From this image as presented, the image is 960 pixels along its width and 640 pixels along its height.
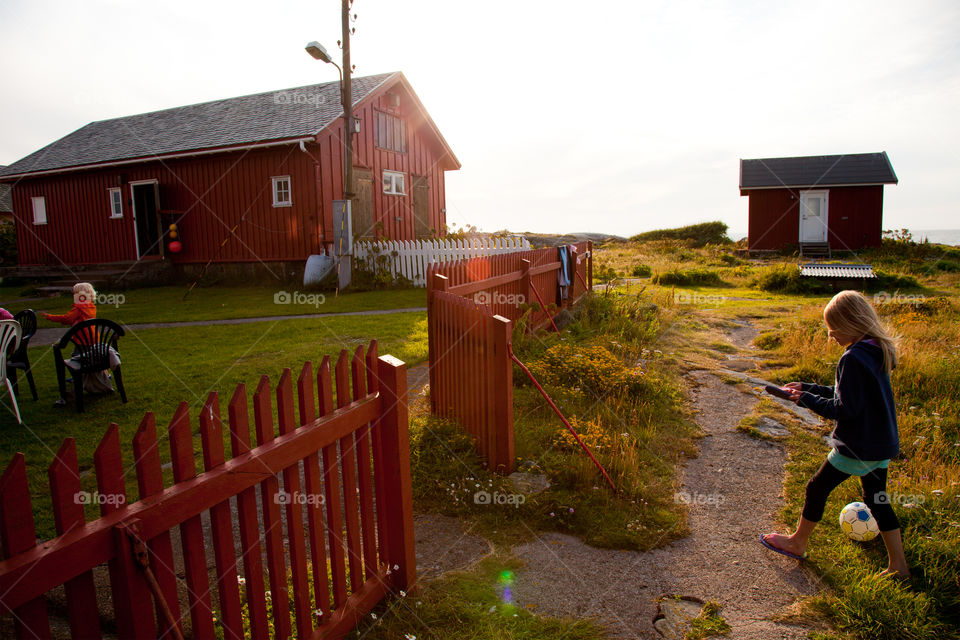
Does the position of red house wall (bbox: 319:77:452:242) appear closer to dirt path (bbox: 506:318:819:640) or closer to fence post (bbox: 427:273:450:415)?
fence post (bbox: 427:273:450:415)

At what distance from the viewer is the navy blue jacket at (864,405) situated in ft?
11.0

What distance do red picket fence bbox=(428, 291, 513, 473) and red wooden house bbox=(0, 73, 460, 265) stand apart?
13539 millimetres

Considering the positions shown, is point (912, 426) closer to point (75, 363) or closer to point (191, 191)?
point (75, 363)

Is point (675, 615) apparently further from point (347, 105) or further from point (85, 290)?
point (347, 105)

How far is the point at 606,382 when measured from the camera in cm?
639

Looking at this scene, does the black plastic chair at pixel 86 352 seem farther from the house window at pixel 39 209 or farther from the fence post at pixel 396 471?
the house window at pixel 39 209

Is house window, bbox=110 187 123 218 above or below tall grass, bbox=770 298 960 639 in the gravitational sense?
above

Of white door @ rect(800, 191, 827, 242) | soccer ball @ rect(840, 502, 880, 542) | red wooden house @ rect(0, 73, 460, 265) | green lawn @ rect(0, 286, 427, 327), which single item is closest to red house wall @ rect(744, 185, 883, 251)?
white door @ rect(800, 191, 827, 242)

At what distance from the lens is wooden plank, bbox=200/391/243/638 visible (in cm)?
210

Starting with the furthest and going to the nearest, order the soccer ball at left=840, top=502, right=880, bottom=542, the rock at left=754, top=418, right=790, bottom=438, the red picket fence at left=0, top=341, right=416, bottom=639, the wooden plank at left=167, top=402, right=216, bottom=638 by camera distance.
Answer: the rock at left=754, top=418, right=790, bottom=438
the soccer ball at left=840, top=502, right=880, bottom=542
the wooden plank at left=167, top=402, right=216, bottom=638
the red picket fence at left=0, top=341, right=416, bottom=639

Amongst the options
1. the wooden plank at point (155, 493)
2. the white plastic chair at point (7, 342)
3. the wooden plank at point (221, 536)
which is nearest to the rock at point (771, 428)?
the wooden plank at point (221, 536)

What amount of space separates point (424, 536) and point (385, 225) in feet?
57.3

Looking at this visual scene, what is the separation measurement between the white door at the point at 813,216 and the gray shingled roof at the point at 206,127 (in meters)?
20.1

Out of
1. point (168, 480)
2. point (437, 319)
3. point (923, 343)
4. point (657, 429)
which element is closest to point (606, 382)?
point (657, 429)
